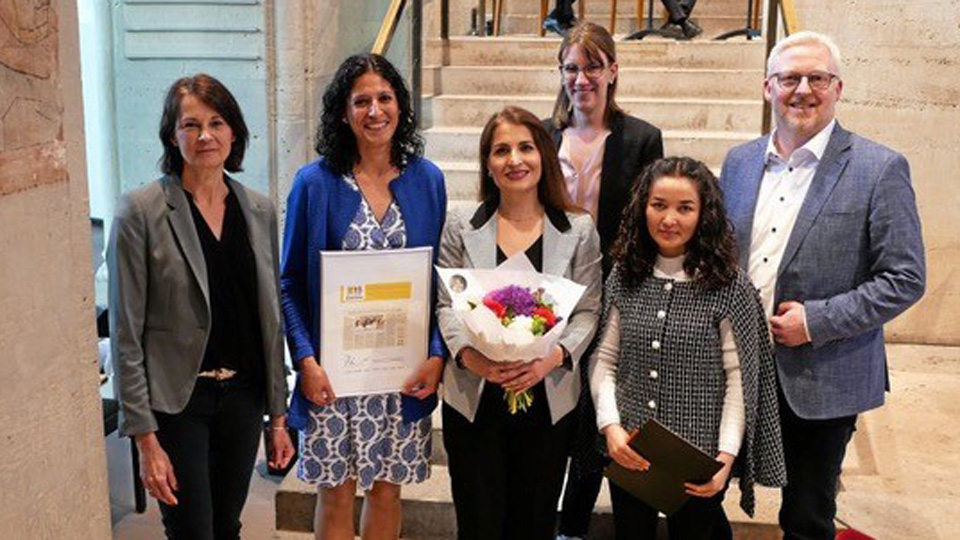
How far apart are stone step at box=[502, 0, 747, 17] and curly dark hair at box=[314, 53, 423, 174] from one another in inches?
258

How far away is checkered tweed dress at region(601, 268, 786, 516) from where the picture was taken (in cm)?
251

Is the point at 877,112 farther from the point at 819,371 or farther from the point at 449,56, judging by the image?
the point at 819,371

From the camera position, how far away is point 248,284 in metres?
2.48

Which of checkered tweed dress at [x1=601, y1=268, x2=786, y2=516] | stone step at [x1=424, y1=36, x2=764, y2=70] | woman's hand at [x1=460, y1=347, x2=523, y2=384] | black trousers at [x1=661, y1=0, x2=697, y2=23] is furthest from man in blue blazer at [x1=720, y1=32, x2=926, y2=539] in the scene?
black trousers at [x1=661, y1=0, x2=697, y2=23]

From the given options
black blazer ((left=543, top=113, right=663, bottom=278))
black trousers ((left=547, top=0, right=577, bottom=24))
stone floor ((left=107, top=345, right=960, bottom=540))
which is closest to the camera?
black blazer ((left=543, top=113, right=663, bottom=278))

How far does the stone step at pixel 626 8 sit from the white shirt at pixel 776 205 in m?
6.56

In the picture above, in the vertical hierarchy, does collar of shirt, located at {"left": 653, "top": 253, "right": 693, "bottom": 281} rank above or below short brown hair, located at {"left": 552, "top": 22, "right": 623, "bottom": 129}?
below

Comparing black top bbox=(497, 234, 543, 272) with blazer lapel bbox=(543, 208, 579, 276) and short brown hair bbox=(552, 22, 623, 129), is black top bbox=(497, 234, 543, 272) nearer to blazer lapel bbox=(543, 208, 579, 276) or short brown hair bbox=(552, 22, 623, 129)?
blazer lapel bbox=(543, 208, 579, 276)

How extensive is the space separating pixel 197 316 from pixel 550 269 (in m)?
0.86

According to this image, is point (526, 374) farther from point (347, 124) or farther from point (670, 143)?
point (670, 143)

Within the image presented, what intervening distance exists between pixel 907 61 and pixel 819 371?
3.31 meters

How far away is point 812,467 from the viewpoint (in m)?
2.64

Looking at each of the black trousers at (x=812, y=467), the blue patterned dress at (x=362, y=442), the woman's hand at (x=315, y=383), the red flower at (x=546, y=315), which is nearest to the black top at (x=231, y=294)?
the woman's hand at (x=315, y=383)

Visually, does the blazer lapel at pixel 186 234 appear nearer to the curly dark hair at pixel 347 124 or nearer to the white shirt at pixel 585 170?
the curly dark hair at pixel 347 124
